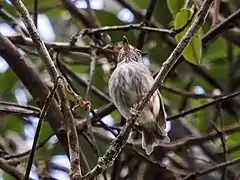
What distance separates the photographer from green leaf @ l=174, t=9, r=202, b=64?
7.42ft

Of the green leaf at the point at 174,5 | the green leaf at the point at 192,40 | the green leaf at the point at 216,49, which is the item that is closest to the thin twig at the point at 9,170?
the green leaf at the point at 192,40

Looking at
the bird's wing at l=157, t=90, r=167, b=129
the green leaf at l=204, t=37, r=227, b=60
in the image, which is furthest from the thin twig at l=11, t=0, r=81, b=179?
the green leaf at l=204, t=37, r=227, b=60

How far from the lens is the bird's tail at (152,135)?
259 centimetres

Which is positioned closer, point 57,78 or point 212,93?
point 57,78

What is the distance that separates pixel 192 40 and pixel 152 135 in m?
0.51

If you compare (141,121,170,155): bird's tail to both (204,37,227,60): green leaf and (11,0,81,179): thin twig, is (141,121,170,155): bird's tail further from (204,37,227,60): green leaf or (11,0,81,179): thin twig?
(11,0,81,179): thin twig

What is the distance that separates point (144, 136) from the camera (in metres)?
2.64

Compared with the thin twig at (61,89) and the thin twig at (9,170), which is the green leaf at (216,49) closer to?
the thin twig at (9,170)

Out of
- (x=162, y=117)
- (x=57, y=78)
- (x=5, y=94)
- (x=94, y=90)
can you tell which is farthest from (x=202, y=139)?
(x=57, y=78)

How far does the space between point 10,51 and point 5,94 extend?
99cm

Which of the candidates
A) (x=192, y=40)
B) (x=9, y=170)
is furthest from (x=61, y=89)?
(x=192, y=40)

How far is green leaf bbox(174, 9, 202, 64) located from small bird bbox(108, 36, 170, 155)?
0.87ft

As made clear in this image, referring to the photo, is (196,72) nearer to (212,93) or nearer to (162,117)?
(212,93)

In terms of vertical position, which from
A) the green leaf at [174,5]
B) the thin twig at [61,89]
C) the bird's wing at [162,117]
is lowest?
the thin twig at [61,89]
